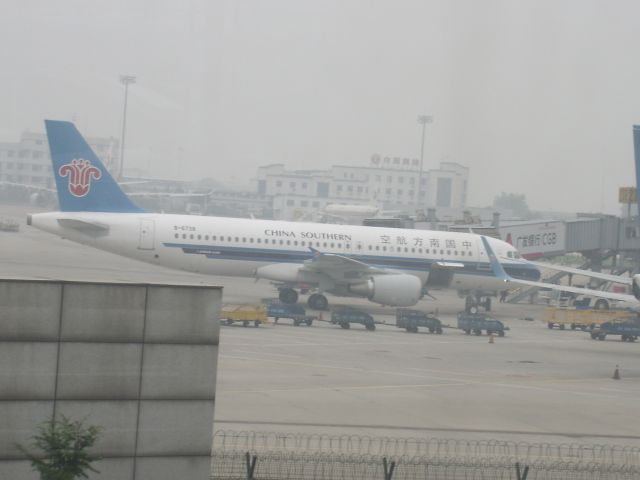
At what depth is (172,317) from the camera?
16375mm

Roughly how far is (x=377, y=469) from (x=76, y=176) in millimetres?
33000

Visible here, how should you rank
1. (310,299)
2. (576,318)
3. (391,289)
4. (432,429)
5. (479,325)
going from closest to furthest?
(432,429)
(479,325)
(391,289)
(310,299)
(576,318)

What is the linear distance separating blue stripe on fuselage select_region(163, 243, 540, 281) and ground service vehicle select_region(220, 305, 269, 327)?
21.6 feet

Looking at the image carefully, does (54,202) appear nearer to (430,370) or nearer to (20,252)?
(20,252)

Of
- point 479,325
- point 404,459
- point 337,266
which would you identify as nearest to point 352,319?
point 337,266

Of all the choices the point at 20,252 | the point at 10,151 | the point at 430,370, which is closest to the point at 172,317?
the point at 430,370

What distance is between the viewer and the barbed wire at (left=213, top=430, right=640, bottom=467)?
2059cm

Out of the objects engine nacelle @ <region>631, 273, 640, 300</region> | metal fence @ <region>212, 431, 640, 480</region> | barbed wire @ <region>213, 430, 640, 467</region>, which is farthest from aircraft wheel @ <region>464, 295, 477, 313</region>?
barbed wire @ <region>213, 430, 640, 467</region>

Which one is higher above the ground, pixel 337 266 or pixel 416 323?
pixel 337 266

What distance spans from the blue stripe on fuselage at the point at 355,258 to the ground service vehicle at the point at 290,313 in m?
5.24

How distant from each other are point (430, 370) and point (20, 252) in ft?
100

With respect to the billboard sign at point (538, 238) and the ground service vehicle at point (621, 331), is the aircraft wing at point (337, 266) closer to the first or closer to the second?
the ground service vehicle at point (621, 331)

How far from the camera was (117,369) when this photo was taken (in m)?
16.0

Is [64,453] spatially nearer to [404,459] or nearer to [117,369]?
[117,369]
